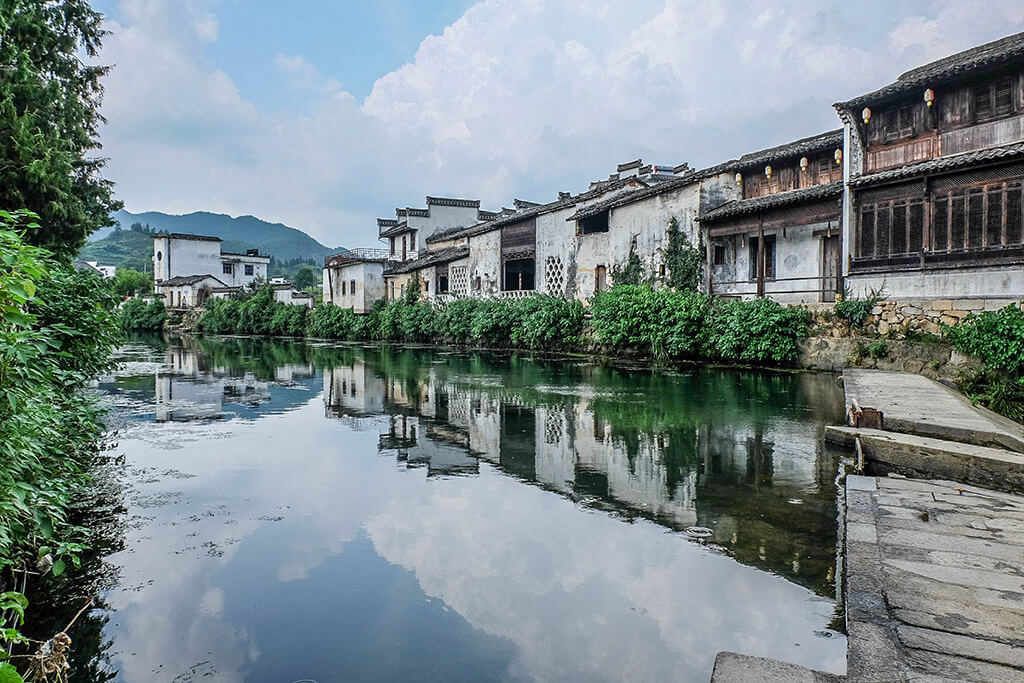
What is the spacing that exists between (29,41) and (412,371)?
1229 cm

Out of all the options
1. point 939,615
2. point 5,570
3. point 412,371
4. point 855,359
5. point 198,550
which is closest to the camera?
point 939,615

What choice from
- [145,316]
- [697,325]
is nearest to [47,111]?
[697,325]

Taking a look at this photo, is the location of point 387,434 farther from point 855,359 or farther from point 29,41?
point 855,359

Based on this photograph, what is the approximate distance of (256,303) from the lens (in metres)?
47.3

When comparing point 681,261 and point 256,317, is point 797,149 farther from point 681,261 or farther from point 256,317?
point 256,317

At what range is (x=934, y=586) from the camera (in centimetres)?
350

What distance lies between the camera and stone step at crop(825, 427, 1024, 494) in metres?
5.67

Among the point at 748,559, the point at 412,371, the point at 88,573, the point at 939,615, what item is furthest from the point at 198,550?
the point at 412,371

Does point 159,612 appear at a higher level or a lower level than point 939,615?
lower

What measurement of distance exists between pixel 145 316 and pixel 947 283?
57.3 m

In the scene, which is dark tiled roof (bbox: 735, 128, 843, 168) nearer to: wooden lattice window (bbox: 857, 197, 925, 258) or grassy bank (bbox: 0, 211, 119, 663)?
wooden lattice window (bbox: 857, 197, 925, 258)

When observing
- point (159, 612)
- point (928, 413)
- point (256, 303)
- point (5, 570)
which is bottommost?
point (159, 612)

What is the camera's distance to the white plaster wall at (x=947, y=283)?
13.5 meters

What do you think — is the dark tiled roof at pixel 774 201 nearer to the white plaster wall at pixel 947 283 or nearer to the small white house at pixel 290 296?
the white plaster wall at pixel 947 283
